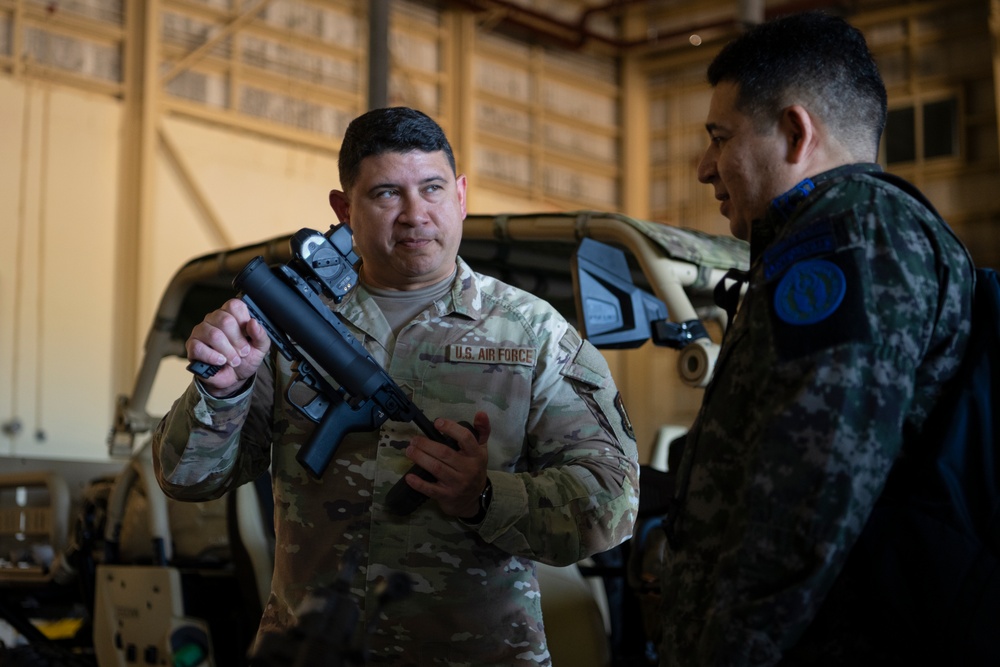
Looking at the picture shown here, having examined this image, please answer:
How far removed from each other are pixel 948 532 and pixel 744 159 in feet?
1.98

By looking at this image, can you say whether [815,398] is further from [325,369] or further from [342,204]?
[342,204]

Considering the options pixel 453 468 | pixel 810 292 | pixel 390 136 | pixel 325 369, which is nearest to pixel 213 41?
pixel 390 136

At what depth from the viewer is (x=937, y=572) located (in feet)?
4.77

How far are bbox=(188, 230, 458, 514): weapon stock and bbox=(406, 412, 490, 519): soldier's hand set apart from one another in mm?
51

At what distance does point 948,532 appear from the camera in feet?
4.80

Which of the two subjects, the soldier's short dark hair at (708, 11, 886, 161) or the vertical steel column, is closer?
the soldier's short dark hair at (708, 11, 886, 161)

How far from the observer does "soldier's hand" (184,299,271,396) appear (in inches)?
78.8

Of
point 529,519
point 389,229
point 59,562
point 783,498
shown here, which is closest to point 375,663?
point 529,519

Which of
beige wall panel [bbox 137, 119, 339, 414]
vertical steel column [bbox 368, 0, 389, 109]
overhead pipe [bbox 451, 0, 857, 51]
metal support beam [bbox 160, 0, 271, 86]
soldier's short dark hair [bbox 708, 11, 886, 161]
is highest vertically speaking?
overhead pipe [bbox 451, 0, 857, 51]

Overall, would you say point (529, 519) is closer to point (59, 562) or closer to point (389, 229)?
point (389, 229)

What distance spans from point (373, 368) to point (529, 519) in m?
0.40

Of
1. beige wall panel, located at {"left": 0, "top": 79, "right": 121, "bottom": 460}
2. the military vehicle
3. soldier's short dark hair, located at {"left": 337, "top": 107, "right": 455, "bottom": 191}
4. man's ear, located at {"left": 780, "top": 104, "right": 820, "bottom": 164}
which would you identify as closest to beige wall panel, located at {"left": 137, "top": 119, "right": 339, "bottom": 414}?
beige wall panel, located at {"left": 0, "top": 79, "right": 121, "bottom": 460}

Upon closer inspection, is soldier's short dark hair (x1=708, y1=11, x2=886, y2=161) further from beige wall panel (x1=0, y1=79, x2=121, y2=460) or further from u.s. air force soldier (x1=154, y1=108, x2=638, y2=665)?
beige wall panel (x1=0, y1=79, x2=121, y2=460)

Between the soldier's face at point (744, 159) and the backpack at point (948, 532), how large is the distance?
1.14ft
